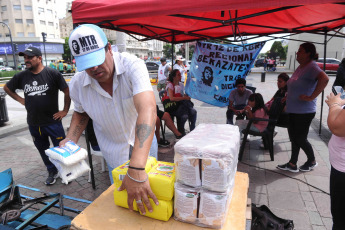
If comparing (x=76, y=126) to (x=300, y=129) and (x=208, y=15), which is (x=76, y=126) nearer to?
(x=208, y=15)

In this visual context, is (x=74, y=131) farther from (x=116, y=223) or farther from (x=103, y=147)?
(x=116, y=223)

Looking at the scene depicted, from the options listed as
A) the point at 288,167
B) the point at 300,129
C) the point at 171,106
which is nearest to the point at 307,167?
the point at 288,167

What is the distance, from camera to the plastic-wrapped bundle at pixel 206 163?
1166mm

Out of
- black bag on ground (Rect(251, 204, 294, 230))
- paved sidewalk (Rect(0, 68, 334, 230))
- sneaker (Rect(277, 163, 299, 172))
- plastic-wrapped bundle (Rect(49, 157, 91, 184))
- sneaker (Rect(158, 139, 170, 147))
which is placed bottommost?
paved sidewalk (Rect(0, 68, 334, 230))

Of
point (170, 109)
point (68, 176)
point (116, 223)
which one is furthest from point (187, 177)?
point (170, 109)

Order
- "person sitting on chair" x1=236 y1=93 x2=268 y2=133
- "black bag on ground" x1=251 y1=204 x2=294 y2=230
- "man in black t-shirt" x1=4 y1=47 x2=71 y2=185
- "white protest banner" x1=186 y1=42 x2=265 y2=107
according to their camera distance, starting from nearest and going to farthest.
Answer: "black bag on ground" x1=251 y1=204 x2=294 y2=230 < "man in black t-shirt" x1=4 y1=47 x2=71 y2=185 < "person sitting on chair" x1=236 y1=93 x2=268 y2=133 < "white protest banner" x1=186 y1=42 x2=265 y2=107

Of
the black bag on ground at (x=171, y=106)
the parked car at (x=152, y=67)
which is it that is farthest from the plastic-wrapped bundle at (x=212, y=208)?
the parked car at (x=152, y=67)

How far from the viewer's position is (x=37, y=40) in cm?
4881

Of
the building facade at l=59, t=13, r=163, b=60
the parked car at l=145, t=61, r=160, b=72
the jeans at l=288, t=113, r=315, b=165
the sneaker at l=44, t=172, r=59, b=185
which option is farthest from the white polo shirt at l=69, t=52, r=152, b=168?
the building facade at l=59, t=13, r=163, b=60

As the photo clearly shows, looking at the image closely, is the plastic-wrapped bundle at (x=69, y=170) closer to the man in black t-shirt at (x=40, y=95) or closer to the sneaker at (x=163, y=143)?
the man in black t-shirt at (x=40, y=95)

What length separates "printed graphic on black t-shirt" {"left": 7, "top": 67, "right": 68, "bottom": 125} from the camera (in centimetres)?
335

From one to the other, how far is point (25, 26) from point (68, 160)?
→ 194 feet

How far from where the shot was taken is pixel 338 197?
6.02 ft

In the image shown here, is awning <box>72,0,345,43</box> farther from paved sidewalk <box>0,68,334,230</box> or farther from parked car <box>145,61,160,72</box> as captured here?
parked car <box>145,61,160,72</box>
